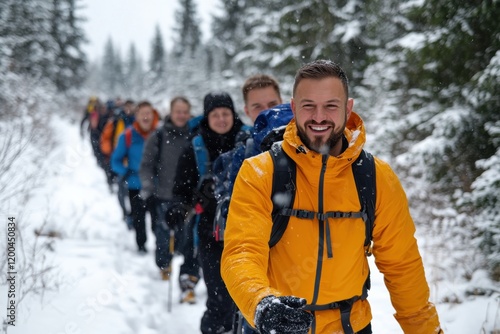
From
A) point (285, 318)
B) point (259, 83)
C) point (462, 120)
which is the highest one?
point (259, 83)

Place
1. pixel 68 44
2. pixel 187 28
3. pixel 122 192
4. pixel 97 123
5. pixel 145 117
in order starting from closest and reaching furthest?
pixel 145 117, pixel 122 192, pixel 97 123, pixel 68 44, pixel 187 28

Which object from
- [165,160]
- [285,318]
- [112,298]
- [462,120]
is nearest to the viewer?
[285,318]

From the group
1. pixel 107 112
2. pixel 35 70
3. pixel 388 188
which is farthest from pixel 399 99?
pixel 35 70

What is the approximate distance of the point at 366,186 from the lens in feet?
6.35

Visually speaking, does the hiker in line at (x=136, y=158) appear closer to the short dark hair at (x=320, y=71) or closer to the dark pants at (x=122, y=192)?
the dark pants at (x=122, y=192)

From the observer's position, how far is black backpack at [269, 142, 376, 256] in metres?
1.87

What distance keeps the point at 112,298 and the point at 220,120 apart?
260 centimetres

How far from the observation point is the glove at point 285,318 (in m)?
1.37

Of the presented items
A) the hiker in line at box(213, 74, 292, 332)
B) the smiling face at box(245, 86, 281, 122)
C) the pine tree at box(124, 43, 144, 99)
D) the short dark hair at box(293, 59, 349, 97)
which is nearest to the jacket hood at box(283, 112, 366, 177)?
the short dark hair at box(293, 59, 349, 97)

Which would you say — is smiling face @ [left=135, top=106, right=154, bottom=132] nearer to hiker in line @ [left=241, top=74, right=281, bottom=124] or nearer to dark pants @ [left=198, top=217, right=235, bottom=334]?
hiker in line @ [left=241, top=74, right=281, bottom=124]

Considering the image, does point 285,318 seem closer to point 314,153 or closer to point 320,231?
point 320,231

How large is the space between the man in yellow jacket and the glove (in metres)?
0.36

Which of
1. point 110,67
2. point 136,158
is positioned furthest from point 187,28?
point 110,67

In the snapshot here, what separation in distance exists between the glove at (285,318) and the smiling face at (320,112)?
2.72ft
